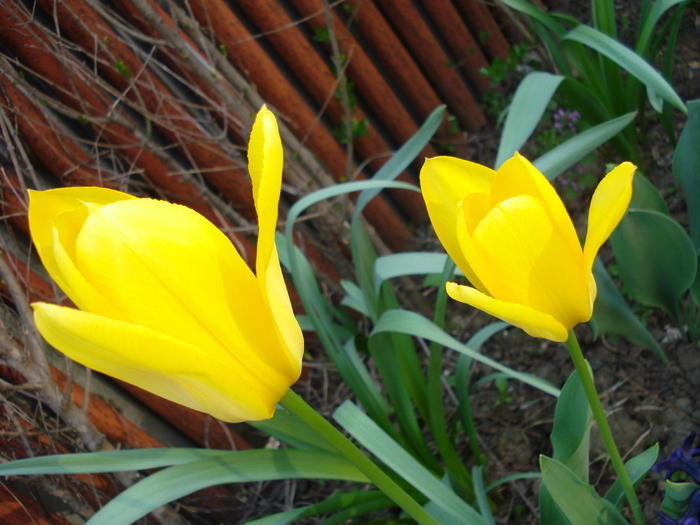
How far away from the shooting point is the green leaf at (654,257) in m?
1.12

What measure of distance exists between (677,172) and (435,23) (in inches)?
62.5

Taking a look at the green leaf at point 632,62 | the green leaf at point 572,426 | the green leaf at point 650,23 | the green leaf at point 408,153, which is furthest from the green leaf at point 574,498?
the green leaf at point 650,23

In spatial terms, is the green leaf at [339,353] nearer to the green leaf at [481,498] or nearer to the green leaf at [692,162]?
the green leaf at [481,498]

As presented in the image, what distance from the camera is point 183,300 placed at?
0.53 meters

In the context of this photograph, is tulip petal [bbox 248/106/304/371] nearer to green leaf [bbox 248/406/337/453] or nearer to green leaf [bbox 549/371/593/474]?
green leaf [bbox 549/371/593/474]

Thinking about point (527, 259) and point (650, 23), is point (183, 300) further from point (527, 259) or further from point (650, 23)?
point (650, 23)

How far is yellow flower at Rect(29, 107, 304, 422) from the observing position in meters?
0.49

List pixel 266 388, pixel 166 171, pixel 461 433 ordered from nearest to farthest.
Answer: pixel 266 388
pixel 461 433
pixel 166 171

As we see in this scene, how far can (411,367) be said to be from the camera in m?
1.58

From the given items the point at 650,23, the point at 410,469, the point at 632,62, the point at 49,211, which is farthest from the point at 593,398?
the point at 650,23

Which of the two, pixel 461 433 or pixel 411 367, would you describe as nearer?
pixel 411 367

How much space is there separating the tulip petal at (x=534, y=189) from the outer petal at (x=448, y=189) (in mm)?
45

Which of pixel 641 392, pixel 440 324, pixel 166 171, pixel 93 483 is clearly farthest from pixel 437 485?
pixel 166 171

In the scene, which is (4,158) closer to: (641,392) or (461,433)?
(461,433)
